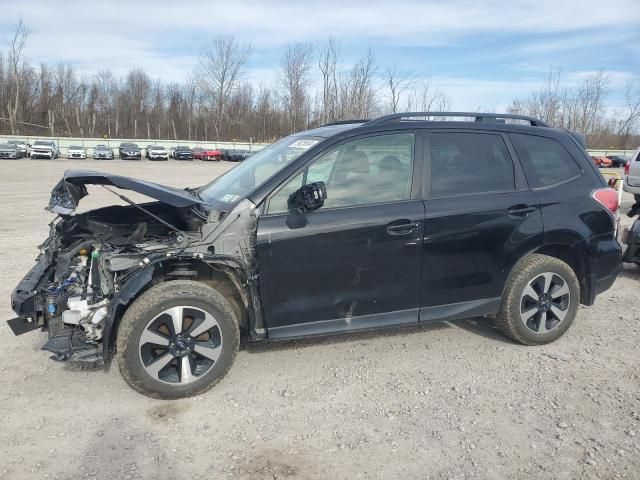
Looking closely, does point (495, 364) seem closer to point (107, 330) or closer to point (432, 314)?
point (432, 314)

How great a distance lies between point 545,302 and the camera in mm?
4258

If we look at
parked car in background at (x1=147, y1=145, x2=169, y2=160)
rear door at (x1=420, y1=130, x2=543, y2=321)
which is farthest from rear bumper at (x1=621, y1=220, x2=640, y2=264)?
parked car in background at (x1=147, y1=145, x2=169, y2=160)

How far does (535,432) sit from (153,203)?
354 cm

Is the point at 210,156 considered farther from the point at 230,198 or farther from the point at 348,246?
the point at 348,246

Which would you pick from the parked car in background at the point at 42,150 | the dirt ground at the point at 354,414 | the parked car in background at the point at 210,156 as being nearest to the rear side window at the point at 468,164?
the dirt ground at the point at 354,414

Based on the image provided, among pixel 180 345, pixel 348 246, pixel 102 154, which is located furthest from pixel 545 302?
pixel 102 154

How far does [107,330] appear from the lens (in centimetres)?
326

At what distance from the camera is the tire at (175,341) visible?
3.28 meters

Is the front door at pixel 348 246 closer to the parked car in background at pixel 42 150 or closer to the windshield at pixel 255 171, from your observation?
the windshield at pixel 255 171

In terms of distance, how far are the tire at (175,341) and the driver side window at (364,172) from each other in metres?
0.95

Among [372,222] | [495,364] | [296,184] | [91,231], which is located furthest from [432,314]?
Result: [91,231]

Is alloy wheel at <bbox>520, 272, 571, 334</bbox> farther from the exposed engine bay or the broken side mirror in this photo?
the exposed engine bay

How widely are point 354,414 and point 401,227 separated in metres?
1.39

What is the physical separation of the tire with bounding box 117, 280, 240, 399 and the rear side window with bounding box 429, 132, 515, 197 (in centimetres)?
193
